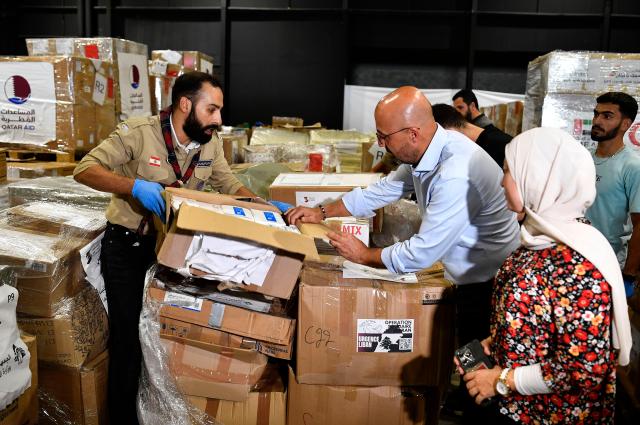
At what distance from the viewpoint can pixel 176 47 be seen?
817cm

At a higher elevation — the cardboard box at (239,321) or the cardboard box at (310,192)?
the cardboard box at (310,192)

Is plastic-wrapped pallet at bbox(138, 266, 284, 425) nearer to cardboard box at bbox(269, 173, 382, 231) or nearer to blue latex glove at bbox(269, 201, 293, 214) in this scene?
blue latex glove at bbox(269, 201, 293, 214)

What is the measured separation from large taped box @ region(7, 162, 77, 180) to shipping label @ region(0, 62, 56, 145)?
24cm

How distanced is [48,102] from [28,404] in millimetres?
2337

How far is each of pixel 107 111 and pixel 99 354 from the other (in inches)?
87.7

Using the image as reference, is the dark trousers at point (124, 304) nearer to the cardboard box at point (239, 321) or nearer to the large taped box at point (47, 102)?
the cardboard box at point (239, 321)

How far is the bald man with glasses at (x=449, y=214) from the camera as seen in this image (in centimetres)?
187

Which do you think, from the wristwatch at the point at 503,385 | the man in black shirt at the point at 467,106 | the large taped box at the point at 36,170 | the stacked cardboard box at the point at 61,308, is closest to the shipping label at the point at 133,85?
the large taped box at the point at 36,170

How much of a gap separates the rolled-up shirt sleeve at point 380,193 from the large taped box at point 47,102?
7.43 ft

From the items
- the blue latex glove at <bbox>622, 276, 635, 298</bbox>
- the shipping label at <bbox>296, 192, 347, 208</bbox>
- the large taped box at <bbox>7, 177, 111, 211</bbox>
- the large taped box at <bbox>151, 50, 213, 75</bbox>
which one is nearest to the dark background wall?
the large taped box at <bbox>151, 50, 213, 75</bbox>

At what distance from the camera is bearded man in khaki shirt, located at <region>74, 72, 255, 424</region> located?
2260 millimetres

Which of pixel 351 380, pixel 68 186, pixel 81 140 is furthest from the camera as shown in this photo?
pixel 81 140

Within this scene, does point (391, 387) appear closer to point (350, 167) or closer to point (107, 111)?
point (107, 111)

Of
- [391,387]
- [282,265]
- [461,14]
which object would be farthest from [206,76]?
[461,14]
